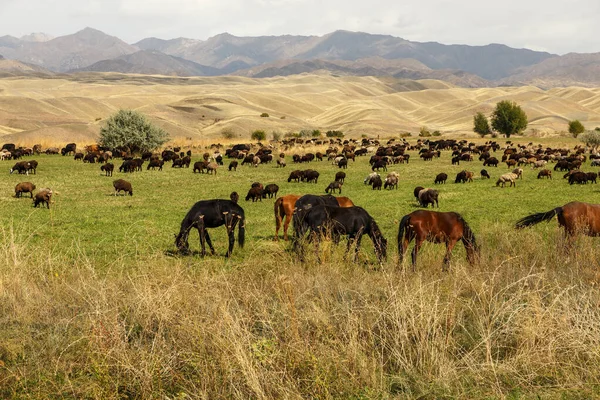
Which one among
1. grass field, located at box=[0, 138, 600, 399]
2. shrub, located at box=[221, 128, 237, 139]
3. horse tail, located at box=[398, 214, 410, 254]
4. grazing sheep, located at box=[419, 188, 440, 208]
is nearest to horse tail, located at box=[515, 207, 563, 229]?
grass field, located at box=[0, 138, 600, 399]

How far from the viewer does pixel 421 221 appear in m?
11.1

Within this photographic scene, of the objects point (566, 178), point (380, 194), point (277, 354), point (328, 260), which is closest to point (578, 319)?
point (277, 354)

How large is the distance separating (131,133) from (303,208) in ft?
135

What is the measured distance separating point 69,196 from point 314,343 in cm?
2262

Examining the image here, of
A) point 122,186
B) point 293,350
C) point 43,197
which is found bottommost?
point 43,197

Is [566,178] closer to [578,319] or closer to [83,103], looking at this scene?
[578,319]

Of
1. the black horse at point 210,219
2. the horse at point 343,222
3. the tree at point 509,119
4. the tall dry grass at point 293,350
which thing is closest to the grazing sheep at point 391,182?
the horse at point 343,222

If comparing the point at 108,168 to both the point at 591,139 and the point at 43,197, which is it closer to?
the point at 43,197

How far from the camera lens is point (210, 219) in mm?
12531

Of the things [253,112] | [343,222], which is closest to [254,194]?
[343,222]

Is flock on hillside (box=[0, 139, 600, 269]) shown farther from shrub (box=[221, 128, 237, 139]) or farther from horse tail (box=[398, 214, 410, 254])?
shrub (box=[221, 128, 237, 139])

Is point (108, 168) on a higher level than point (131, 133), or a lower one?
lower

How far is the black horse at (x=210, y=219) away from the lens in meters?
12.2

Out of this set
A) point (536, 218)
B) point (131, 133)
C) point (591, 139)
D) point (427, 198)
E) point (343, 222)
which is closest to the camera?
point (536, 218)
